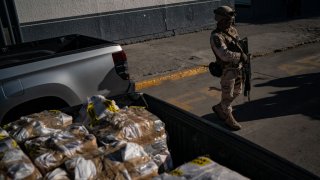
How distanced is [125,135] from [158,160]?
37 cm

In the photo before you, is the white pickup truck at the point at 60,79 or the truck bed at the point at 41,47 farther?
the truck bed at the point at 41,47

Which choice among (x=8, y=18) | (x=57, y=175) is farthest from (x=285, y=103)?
(x=8, y=18)

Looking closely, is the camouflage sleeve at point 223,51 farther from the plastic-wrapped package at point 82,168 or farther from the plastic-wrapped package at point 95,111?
the plastic-wrapped package at point 82,168

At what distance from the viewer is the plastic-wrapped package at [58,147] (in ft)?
8.71

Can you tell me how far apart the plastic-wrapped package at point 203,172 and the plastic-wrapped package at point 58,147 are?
75cm

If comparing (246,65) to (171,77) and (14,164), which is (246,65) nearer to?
(171,77)

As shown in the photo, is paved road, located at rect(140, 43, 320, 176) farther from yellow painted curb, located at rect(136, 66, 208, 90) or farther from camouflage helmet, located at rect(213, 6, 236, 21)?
camouflage helmet, located at rect(213, 6, 236, 21)

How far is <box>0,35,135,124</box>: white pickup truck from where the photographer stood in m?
4.37

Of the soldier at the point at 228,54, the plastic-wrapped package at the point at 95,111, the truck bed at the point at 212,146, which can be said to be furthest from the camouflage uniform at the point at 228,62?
the plastic-wrapped package at the point at 95,111

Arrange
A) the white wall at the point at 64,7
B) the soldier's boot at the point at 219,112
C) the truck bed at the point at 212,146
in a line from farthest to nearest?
the white wall at the point at 64,7 → the soldier's boot at the point at 219,112 → the truck bed at the point at 212,146

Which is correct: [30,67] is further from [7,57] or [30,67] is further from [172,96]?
[172,96]

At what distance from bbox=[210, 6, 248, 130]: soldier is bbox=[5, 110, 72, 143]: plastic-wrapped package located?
2724 mm

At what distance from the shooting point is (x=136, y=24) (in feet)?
40.7

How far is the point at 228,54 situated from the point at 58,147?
3.26 m
